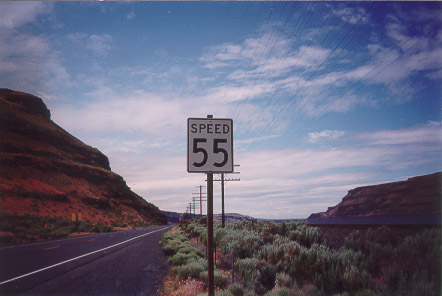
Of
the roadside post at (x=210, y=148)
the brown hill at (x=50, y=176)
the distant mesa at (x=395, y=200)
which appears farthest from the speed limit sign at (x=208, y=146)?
the distant mesa at (x=395, y=200)

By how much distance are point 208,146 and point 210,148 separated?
5 centimetres

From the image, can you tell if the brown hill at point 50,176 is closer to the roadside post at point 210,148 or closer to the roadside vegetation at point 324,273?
the roadside vegetation at point 324,273

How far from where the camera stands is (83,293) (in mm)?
8117

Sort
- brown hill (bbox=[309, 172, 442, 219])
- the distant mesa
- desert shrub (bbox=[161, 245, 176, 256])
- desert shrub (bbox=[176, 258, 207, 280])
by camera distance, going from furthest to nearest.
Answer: brown hill (bbox=[309, 172, 442, 219]) < the distant mesa < desert shrub (bbox=[161, 245, 176, 256]) < desert shrub (bbox=[176, 258, 207, 280])

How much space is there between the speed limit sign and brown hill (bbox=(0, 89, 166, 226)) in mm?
48261

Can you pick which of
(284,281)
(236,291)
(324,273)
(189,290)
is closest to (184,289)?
(189,290)

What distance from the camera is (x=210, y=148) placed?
5246 mm

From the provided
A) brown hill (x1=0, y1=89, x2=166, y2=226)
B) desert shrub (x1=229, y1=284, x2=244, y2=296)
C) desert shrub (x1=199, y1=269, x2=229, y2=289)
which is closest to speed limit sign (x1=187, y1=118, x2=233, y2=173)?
desert shrub (x1=229, y1=284, x2=244, y2=296)

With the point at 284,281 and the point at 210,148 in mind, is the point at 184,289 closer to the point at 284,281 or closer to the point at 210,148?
the point at 284,281

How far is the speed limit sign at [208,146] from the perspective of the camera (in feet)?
17.0

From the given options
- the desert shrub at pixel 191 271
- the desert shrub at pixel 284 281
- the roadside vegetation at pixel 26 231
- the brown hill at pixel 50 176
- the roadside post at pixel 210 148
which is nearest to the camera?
the roadside post at pixel 210 148

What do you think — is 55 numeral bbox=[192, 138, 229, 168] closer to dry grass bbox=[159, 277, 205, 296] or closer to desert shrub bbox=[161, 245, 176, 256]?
dry grass bbox=[159, 277, 205, 296]

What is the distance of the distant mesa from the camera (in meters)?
82.8

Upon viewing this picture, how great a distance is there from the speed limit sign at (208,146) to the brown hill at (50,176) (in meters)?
48.3
